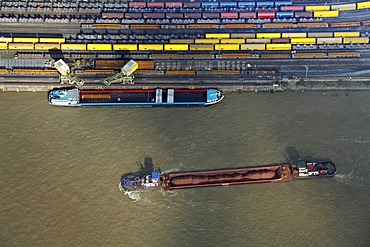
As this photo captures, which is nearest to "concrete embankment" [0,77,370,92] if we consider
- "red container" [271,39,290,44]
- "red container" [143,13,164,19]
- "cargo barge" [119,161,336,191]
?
"red container" [271,39,290,44]

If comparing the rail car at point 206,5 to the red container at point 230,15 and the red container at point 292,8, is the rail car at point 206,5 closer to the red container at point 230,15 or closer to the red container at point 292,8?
the red container at point 292,8

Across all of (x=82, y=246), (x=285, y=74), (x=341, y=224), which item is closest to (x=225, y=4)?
(x=285, y=74)

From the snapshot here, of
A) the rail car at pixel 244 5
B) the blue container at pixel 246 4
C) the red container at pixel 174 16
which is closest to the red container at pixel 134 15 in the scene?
the rail car at pixel 244 5

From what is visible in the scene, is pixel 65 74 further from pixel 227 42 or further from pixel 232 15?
pixel 232 15

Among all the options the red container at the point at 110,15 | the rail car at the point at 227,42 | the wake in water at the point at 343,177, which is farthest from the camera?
the red container at the point at 110,15

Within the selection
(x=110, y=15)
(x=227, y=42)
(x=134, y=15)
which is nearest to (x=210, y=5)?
(x=227, y=42)

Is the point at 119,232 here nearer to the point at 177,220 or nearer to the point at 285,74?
the point at 177,220

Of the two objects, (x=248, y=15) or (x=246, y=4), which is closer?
(x=248, y=15)
